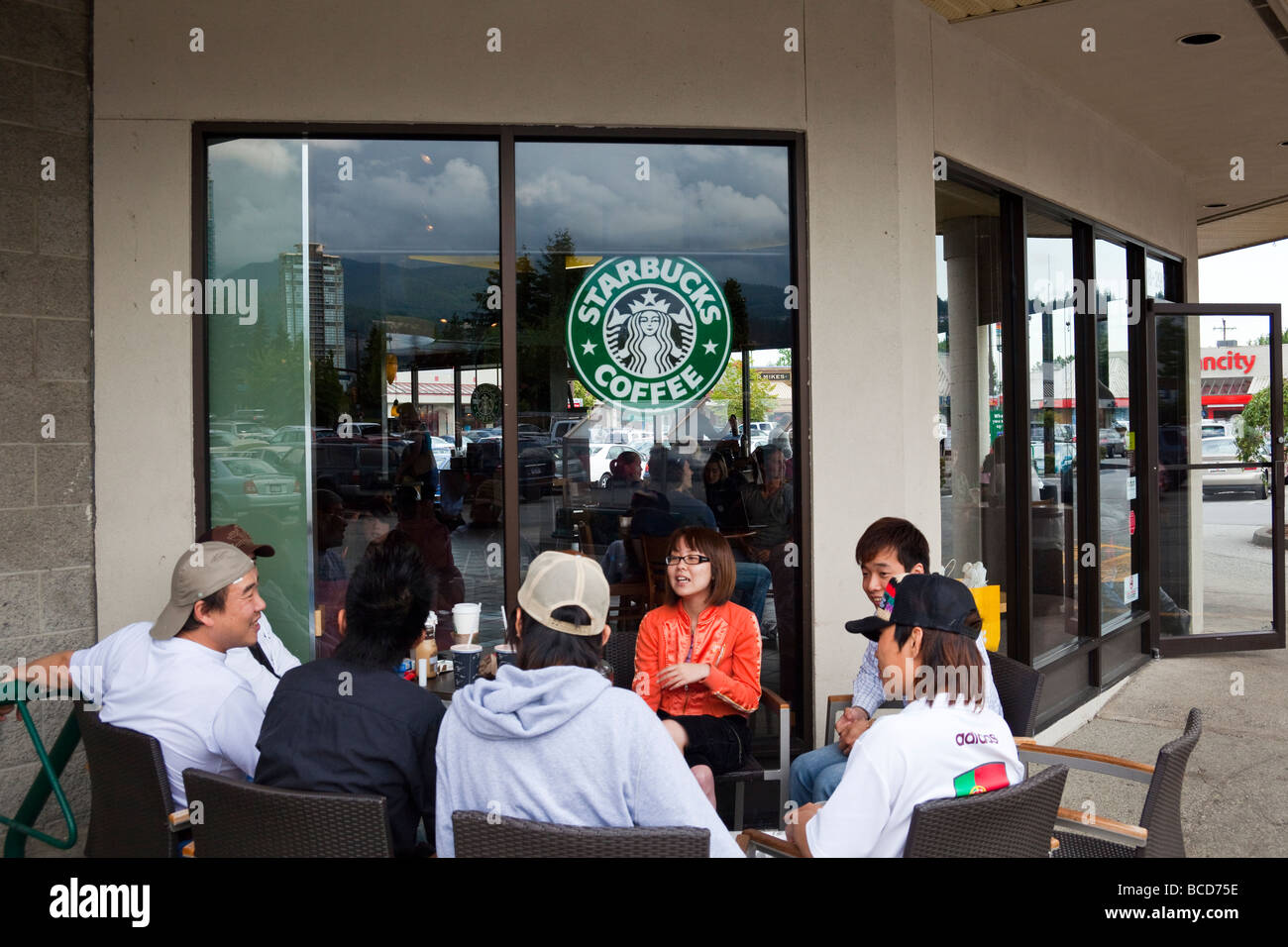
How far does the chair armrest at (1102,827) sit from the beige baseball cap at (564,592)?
1219 millimetres

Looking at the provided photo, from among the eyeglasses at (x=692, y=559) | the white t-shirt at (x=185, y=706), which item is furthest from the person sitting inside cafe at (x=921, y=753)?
the white t-shirt at (x=185, y=706)

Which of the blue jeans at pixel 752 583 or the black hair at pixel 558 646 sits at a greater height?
the black hair at pixel 558 646

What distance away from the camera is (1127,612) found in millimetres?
6969

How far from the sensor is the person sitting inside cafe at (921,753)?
209 centimetres

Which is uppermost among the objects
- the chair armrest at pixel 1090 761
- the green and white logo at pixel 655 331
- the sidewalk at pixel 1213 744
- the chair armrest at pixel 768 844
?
the green and white logo at pixel 655 331

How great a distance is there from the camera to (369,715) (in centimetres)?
223

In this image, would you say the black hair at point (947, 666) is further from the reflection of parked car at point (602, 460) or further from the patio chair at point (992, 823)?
the reflection of parked car at point (602, 460)

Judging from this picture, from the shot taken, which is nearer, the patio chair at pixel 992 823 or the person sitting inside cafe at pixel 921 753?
the patio chair at pixel 992 823

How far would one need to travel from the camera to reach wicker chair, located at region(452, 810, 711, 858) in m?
1.85

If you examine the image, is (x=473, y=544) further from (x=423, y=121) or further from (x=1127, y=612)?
(x=1127, y=612)

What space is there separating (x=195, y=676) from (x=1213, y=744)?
487 centimetres

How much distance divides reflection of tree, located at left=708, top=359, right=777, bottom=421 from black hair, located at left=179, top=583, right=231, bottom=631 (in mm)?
2425

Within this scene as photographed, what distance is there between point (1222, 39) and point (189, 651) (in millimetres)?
5313
